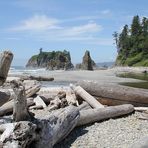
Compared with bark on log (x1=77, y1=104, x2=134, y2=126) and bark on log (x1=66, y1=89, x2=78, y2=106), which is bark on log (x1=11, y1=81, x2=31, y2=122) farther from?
bark on log (x1=66, y1=89, x2=78, y2=106)

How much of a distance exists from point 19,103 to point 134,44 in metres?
146

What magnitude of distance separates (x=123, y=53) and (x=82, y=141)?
150m

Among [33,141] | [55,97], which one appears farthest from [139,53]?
[33,141]

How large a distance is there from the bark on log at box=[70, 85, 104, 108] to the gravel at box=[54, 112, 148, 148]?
4.58 feet

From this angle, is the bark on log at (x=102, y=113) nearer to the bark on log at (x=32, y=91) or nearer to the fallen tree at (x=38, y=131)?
the fallen tree at (x=38, y=131)

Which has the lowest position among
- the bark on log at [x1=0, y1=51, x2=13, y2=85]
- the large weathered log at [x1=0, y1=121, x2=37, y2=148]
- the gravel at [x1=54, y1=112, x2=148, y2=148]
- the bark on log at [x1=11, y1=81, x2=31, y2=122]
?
the gravel at [x1=54, y1=112, x2=148, y2=148]

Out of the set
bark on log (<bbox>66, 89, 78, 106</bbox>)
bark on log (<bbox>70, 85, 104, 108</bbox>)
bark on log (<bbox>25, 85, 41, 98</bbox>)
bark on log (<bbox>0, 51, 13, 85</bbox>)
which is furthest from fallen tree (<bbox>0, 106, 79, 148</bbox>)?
bark on log (<bbox>25, 85, 41, 98</bbox>)

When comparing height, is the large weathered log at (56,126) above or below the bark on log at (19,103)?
below

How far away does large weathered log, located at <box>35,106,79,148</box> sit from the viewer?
10.1 m

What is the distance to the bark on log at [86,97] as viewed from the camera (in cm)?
1668

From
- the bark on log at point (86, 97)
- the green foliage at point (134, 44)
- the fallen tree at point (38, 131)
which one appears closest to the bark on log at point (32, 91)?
the bark on log at point (86, 97)

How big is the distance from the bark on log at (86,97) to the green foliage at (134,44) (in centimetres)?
12372

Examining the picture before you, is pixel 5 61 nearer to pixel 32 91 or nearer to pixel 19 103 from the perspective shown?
pixel 19 103

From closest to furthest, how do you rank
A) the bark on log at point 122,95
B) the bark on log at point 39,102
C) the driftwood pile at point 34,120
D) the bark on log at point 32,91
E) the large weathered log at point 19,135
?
the large weathered log at point 19,135 → the driftwood pile at point 34,120 → the bark on log at point 122,95 → the bark on log at point 39,102 → the bark on log at point 32,91
